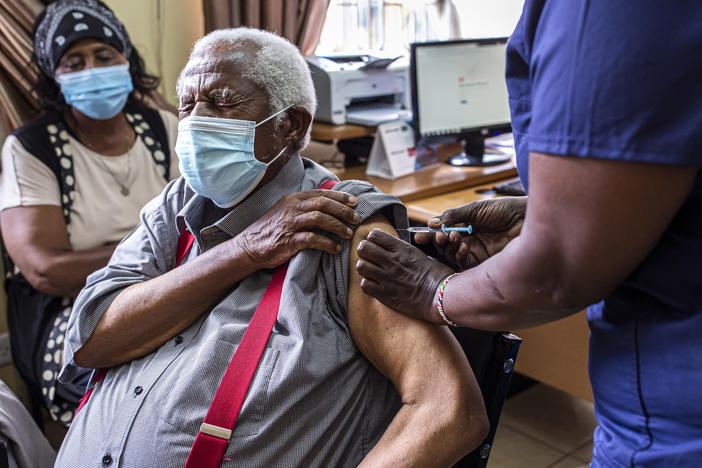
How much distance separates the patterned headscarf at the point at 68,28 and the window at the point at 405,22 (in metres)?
1.69

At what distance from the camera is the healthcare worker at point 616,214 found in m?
0.64

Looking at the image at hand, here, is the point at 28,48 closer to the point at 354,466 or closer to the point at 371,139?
the point at 371,139

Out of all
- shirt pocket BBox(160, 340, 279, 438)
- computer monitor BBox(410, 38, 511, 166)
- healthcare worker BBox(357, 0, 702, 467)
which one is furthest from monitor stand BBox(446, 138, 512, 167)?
healthcare worker BBox(357, 0, 702, 467)

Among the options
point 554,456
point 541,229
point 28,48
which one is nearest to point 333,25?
point 28,48

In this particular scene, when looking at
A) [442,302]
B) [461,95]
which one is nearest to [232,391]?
[442,302]

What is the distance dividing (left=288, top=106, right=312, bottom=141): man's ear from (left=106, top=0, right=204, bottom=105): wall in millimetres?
1654

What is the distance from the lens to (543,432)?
248 cm

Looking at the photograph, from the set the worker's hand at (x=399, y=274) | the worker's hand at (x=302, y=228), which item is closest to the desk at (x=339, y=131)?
the worker's hand at (x=302, y=228)

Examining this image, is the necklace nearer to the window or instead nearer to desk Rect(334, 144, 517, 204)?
desk Rect(334, 144, 517, 204)

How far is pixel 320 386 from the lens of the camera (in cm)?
114

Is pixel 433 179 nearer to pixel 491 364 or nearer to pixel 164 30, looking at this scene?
pixel 164 30

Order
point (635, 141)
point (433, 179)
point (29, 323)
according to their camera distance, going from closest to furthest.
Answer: point (635, 141) → point (29, 323) → point (433, 179)

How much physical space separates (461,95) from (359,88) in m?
0.49

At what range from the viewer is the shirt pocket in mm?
1101
